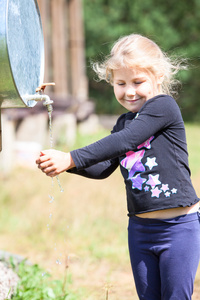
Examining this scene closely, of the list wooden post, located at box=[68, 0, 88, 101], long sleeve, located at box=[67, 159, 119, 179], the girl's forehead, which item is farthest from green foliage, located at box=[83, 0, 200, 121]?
the girl's forehead

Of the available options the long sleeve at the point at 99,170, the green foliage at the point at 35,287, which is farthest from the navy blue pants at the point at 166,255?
the green foliage at the point at 35,287

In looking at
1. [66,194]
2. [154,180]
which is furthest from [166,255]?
[66,194]

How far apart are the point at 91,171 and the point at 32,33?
0.69m

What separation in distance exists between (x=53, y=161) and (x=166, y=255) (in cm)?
60

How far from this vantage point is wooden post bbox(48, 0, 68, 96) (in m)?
8.92

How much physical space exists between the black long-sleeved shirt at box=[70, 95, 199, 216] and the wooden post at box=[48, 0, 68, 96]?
7.18 metres

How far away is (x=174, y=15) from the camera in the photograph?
835 inches

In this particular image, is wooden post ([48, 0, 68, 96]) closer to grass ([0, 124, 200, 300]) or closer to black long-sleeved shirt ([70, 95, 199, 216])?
grass ([0, 124, 200, 300])

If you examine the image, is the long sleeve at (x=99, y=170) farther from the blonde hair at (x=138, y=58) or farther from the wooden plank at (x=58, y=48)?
the wooden plank at (x=58, y=48)

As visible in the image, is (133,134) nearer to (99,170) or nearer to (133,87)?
(133,87)

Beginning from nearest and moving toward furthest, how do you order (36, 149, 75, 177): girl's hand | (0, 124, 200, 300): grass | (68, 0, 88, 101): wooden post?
(36, 149, 75, 177): girl's hand, (0, 124, 200, 300): grass, (68, 0, 88, 101): wooden post

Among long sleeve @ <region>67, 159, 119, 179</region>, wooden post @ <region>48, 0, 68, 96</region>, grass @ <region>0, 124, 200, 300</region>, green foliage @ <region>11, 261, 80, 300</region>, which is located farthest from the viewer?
wooden post @ <region>48, 0, 68, 96</region>

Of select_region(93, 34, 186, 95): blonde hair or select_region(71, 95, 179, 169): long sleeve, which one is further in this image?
select_region(93, 34, 186, 95): blonde hair

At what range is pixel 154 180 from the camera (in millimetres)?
1888
